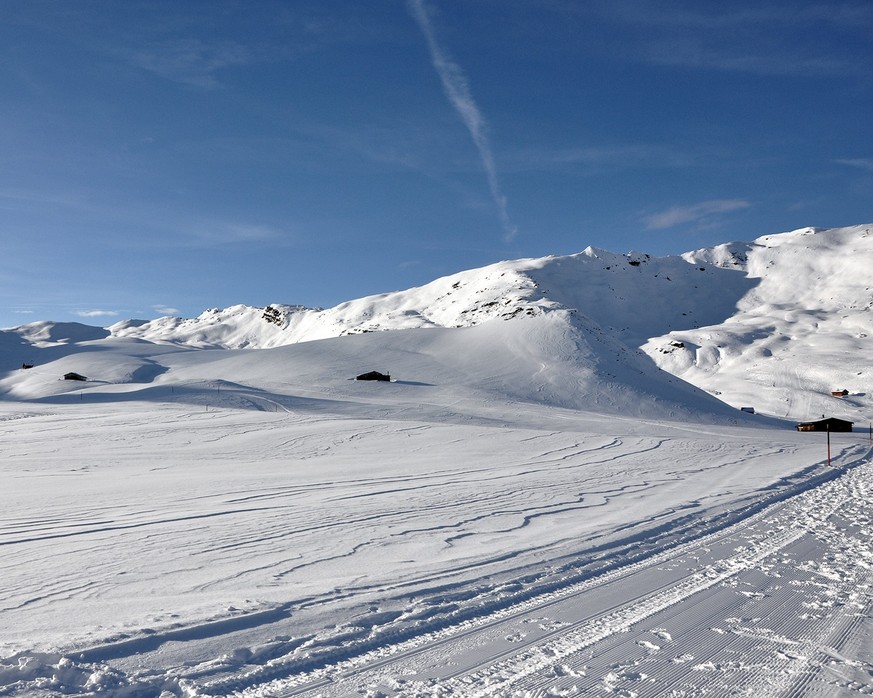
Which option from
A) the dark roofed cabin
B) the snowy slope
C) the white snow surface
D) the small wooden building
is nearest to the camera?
the white snow surface

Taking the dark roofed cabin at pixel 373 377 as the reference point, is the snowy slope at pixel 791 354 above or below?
above

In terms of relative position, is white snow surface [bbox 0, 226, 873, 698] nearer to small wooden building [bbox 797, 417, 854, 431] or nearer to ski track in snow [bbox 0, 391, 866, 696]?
ski track in snow [bbox 0, 391, 866, 696]

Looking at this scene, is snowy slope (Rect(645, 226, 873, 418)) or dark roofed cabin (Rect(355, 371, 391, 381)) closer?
dark roofed cabin (Rect(355, 371, 391, 381))

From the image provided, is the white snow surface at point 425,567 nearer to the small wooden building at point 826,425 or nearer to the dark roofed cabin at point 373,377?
the dark roofed cabin at point 373,377

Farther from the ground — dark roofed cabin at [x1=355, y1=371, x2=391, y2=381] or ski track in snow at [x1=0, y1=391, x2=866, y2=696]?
dark roofed cabin at [x1=355, y1=371, x2=391, y2=381]

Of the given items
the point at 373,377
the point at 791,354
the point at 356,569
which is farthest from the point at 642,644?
the point at 791,354

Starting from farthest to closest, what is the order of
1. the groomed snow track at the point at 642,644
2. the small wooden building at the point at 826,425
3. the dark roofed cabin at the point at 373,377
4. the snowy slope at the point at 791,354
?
1. the snowy slope at the point at 791,354
2. the dark roofed cabin at the point at 373,377
3. the small wooden building at the point at 826,425
4. the groomed snow track at the point at 642,644

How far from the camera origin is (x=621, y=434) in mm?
36844

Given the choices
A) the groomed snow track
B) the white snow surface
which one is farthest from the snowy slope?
the groomed snow track

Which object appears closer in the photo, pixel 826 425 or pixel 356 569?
pixel 356 569

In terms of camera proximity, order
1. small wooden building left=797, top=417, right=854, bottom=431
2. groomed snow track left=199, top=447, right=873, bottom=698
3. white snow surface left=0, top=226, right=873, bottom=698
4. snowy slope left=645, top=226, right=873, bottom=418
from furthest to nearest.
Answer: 1. snowy slope left=645, top=226, right=873, bottom=418
2. small wooden building left=797, top=417, right=854, bottom=431
3. white snow surface left=0, top=226, right=873, bottom=698
4. groomed snow track left=199, top=447, right=873, bottom=698

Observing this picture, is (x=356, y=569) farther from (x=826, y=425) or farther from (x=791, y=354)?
(x=791, y=354)

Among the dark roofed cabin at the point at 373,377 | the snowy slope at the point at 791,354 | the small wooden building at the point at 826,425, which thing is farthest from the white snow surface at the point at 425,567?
the snowy slope at the point at 791,354

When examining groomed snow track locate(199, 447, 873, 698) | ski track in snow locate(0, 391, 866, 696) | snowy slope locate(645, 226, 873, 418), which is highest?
snowy slope locate(645, 226, 873, 418)
